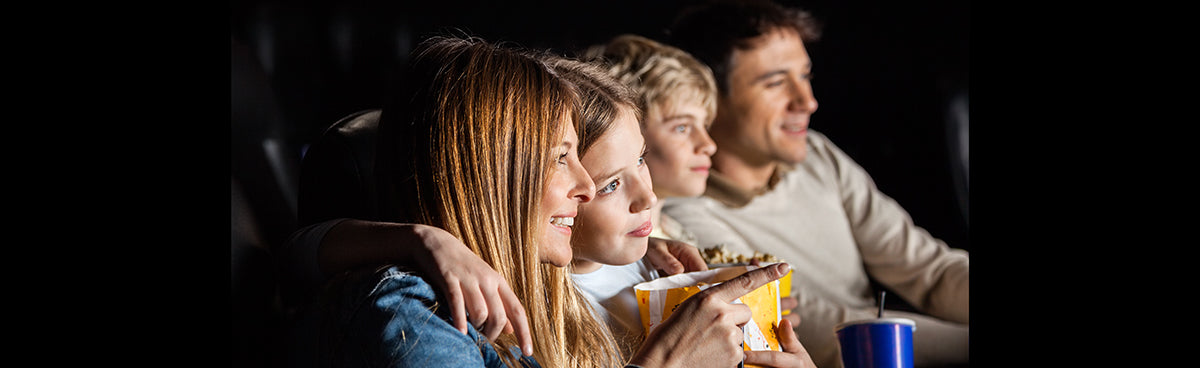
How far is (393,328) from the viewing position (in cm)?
63

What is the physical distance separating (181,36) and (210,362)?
10.1 inches

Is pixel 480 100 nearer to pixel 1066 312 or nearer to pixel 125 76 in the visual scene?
pixel 125 76

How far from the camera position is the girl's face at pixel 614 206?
84cm

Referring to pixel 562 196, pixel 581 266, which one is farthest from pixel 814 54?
pixel 562 196

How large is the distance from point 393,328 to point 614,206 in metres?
0.27

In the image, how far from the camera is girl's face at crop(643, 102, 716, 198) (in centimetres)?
123

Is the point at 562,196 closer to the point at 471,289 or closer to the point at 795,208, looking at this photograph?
the point at 471,289

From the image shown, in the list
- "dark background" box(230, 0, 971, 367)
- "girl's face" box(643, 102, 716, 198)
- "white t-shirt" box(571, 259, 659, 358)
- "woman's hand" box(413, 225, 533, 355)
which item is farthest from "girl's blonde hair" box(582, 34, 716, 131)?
"woman's hand" box(413, 225, 533, 355)

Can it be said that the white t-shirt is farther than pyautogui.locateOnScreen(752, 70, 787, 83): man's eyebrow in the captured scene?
No

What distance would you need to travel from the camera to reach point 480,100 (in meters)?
0.74

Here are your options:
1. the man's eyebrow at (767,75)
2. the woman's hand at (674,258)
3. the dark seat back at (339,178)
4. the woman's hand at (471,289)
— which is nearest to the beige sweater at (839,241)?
the man's eyebrow at (767,75)

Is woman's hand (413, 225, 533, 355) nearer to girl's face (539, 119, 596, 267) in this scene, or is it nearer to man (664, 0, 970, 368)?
girl's face (539, 119, 596, 267)

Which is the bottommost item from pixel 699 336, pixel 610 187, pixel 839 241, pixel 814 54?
pixel 839 241

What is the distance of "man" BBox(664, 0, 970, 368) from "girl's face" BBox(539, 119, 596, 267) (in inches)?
26.6
